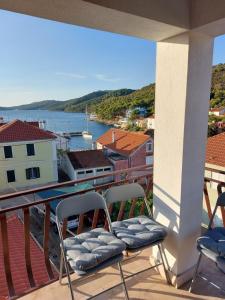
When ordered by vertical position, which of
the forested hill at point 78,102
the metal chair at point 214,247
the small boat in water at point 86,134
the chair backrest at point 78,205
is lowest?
the small boat in water at point 86,134

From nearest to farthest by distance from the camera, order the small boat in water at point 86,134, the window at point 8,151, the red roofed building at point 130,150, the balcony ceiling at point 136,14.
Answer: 1. the balcony ceiling at point 136,14
2. the window at point 8,151
3. the red roofed building at point 130,150
4. the small boat in water at point 86,134

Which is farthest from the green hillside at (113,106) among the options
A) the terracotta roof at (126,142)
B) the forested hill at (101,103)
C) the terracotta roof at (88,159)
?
the terracotta roof at (88,159)

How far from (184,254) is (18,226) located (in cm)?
468

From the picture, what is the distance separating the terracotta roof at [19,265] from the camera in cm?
228

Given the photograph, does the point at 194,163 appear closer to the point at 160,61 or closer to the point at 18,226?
the point at 160,61

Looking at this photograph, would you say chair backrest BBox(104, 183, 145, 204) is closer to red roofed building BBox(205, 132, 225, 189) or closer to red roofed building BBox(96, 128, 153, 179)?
red roofed building BBox(205, 132, 225, 189)

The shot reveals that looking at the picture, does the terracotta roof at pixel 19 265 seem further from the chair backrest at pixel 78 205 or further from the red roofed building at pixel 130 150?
the red roofed building at pixel 130 150

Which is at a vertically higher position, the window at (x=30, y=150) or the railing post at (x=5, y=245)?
the railing post at (x=5, y=245)

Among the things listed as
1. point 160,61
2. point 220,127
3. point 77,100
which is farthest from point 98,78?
point 160,61

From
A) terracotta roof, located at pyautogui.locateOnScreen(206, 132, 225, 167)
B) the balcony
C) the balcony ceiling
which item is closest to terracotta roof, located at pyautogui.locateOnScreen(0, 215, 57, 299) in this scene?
the balcony

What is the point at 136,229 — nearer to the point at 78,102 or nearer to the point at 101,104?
the point at 101,104

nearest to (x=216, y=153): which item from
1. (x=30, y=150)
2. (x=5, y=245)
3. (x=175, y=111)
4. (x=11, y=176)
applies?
(x=175, y=111)

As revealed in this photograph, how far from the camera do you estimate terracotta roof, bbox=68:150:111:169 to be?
566 inches

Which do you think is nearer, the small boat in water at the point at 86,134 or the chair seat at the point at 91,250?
the chair seat at the point at 91,250
